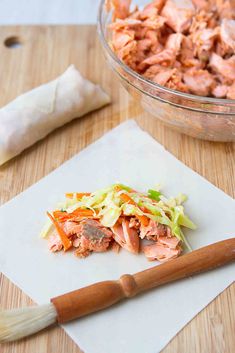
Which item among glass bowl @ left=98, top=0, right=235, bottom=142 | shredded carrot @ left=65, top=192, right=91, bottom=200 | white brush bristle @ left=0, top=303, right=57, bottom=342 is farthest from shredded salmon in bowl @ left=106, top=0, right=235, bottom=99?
white brush bristle @ left=0, top=303, right=57, bottom=342

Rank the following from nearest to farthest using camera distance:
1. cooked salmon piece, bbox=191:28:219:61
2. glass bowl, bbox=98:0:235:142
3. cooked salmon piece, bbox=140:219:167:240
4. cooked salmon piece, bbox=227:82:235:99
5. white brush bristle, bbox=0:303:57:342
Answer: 1. white brush bristle, bbox=0:303:57:342
2. cooked salmon piece, bbox=140:219:167:240
3. glass bowl, bbox=98:0:235:142
4. cooked salmon piece, bbox=227:82:235:99
5. cooked salmon piece, bbox=191:28:219:61

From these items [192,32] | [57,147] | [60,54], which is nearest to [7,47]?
[60,54]

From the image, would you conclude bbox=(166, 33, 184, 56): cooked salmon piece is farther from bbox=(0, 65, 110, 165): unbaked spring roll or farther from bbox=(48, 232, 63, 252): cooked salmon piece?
bbox=(48, 232, 63, 252): cooked salmon piece

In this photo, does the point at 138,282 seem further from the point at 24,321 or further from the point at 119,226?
the point at 24,321

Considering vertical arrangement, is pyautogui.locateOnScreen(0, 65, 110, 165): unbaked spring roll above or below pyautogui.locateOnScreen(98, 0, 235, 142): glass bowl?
below

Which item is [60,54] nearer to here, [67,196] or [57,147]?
[57,147]

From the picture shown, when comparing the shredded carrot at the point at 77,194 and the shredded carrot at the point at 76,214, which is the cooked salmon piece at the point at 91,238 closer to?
the shredded carrot at the point at 76,214
